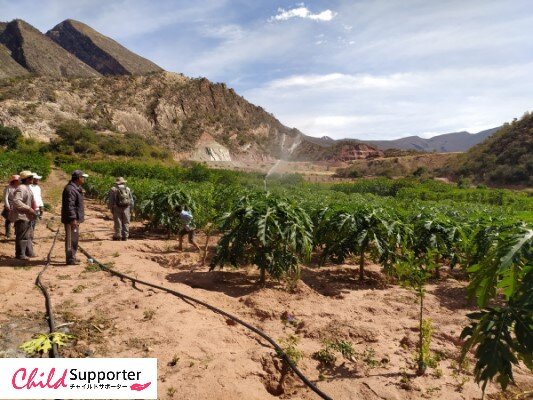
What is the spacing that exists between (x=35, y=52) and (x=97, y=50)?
4434cm

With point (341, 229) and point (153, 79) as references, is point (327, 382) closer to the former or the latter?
point (341, 229)

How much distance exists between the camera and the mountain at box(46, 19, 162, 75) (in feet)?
474

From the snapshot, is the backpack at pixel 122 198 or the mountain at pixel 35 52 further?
the mountain at pixel 35 52

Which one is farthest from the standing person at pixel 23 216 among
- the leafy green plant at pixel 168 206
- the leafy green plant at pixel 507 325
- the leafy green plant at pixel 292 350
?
the leafy green plant at pixel 507 325

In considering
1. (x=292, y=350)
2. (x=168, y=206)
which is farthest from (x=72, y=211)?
(x=292, y=350)

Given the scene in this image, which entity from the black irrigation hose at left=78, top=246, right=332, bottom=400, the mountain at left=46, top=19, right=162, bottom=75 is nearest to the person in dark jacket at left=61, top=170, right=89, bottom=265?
the black irrigation hose at left=78, top=246, right=332, bottom=400

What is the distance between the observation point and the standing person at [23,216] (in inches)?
288

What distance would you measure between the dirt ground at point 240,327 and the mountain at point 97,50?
15003 cm

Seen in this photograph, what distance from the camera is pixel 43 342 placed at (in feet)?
14.0

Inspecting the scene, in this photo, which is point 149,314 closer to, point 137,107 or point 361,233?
point 361,233

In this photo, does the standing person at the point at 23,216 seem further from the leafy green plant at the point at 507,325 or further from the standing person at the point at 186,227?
the leafy green plant at the point at 507,325

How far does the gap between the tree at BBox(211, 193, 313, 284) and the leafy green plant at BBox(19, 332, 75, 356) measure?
313 cm

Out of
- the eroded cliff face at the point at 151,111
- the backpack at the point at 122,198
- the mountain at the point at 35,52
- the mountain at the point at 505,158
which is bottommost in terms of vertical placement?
the backpack at the point at 122,198

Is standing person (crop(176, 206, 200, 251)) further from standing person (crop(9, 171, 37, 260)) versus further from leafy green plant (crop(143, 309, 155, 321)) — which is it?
leafy green plant (crop(143, 309, 155, 321))
